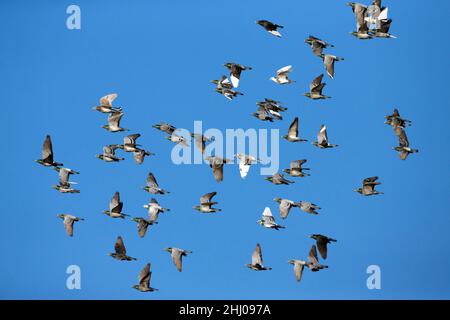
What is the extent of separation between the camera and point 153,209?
5831 cm

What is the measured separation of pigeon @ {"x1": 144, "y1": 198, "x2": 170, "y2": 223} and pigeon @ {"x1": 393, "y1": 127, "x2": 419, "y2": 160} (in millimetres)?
9875

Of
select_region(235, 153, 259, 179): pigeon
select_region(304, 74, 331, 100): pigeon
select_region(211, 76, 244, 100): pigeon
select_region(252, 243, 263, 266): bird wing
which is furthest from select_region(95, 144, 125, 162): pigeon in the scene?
select_region(304, 74, 331, 100): pigeon

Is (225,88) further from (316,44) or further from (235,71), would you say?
(316,44)

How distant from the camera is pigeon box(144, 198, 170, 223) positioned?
2286 inches

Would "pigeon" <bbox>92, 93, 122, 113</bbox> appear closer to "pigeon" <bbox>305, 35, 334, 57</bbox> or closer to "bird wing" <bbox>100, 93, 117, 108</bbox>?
"bird wing" <bbox>100, 93, 117, 108</bbox>

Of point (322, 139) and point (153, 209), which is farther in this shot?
point (153, 209)

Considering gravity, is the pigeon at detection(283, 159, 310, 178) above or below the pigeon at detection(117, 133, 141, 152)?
below

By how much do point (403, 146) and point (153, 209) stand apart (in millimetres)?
10479

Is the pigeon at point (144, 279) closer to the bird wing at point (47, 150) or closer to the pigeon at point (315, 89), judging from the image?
the bird wing at point (47, 150)

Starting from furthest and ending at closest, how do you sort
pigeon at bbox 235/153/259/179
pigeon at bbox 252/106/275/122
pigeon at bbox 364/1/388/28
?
pigeon at bbox 252/106/275/122, pigeon at bbox 235/153/259/179, pigeon at bbox 364/1/388/28

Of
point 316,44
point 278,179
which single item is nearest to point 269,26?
point 316,44
